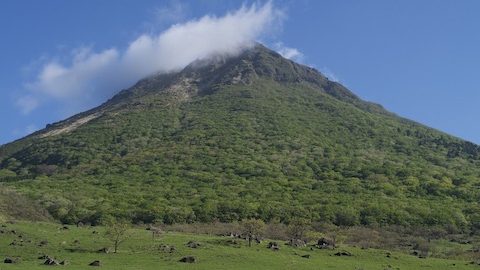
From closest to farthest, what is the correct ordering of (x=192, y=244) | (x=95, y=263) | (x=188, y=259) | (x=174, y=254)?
(x=95, y=263) < (x=188, y=259) < (x=174, y=254) < (x=192, y=244)

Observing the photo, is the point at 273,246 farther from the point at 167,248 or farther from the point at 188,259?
the point at 188,259

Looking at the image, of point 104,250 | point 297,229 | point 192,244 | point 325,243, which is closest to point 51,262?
point 104,250

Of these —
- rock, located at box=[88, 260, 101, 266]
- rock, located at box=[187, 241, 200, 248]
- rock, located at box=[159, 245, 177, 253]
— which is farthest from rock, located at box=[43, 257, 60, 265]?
A: rock, located at box=[187, 241, 200, 248]

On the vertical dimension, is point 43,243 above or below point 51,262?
above

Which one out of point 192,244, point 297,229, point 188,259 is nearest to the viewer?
point 188,259

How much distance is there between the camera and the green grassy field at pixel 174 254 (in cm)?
6912

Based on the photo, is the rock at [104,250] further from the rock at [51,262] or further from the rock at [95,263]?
the rock at [51,262]

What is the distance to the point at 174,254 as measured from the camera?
247ft

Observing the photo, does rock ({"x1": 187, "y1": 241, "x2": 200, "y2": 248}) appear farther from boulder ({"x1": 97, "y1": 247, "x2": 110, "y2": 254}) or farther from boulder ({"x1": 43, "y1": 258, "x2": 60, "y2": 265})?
boulder ({"x1": 43, "y1": 258, "x2": 60, "y2": 265})

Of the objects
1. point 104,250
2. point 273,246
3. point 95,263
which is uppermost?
point 273,246

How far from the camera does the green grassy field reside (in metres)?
69.1

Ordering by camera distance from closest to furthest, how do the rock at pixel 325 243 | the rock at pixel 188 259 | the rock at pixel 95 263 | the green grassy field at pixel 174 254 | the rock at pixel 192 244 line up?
the rock at pixel 95 263 → the green grassy field at pixel 174 254 → the rock at pixel 188 259 → the rock at pixel 192 244 → the rock at pixel 325 243

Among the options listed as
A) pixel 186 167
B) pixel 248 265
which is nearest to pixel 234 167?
pixel 186 167

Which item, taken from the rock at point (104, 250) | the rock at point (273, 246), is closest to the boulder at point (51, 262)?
the rock at point (104, 250)
